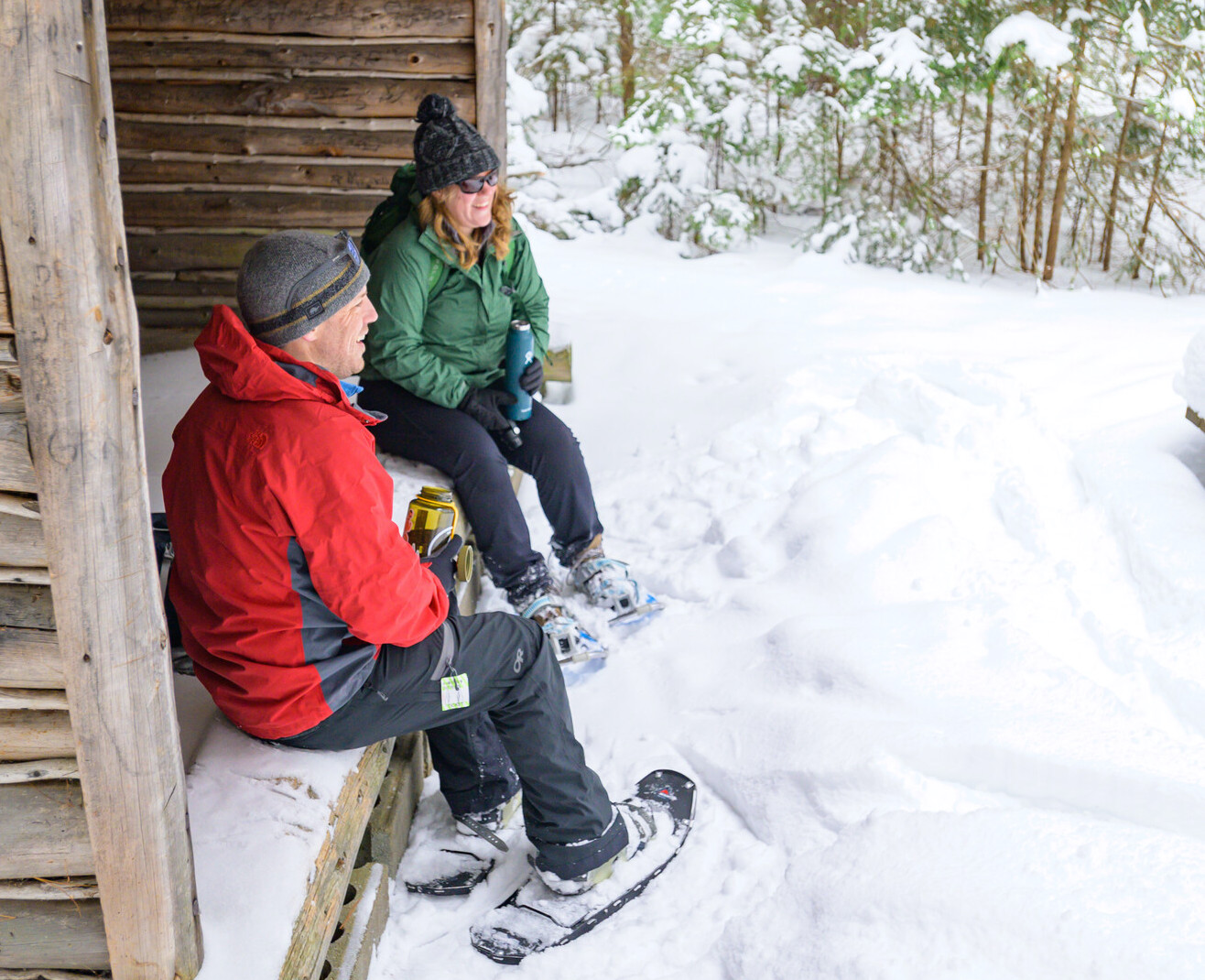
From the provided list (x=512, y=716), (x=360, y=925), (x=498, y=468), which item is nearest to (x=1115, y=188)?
(x=498, y=468)

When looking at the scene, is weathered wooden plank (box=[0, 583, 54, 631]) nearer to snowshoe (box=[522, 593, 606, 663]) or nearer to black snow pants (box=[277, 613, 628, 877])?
black snow pants (box=[277, 613, 628, 877])

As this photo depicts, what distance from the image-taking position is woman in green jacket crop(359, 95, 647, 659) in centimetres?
370

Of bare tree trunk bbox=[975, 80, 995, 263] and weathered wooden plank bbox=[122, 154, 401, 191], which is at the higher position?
weathered wooden plank bbox=[122, 154, 401, 191]

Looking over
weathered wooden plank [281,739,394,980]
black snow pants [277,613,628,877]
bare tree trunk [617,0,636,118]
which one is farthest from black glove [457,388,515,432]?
bare tree trunk [617,0,636,118]

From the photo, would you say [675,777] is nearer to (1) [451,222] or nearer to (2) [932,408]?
(1) [451,222]

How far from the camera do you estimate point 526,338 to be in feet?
13.1

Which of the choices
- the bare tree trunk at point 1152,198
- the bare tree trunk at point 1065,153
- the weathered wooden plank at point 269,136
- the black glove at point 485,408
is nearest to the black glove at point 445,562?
the black glove at point 485,408

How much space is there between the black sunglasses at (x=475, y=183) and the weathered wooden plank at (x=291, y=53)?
1525 millimetres

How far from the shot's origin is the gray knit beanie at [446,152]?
361 cm

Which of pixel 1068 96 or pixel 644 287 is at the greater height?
pixel 1068 96

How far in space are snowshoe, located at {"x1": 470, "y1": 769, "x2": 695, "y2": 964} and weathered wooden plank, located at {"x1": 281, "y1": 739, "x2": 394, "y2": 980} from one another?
459mm

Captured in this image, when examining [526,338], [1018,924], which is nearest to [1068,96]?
[526,338]

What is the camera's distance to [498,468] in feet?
Answer: 12.3

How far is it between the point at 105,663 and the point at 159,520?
116cm
